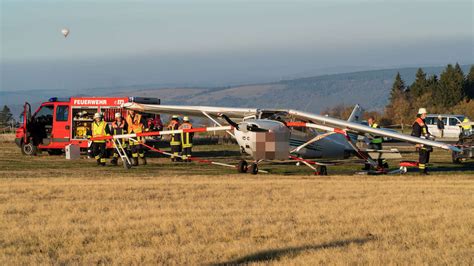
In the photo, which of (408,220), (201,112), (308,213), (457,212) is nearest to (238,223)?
(308,213)

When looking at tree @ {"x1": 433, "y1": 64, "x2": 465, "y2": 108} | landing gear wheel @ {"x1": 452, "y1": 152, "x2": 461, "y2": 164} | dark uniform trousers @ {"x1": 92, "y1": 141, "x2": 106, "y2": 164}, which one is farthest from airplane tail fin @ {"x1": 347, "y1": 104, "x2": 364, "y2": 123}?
tree @ {"x1": 433, "y1": 64, "x2": 465, "y2": 108}

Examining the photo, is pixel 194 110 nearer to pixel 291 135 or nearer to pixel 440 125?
pixel 291 135

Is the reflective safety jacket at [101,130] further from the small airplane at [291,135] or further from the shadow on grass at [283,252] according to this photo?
the shadow on grass at [283,252]

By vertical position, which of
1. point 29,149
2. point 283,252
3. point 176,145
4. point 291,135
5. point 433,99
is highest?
point 433,99

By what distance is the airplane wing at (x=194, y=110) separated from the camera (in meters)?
23.2

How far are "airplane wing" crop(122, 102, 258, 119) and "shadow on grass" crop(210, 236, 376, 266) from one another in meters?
12.4

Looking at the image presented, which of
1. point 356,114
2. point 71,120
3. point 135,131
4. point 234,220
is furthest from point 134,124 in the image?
point 234,220

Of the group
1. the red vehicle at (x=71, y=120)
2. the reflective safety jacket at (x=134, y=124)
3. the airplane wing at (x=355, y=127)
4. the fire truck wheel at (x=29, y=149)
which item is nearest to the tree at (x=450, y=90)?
the red vehicle at (x=71, y=120)

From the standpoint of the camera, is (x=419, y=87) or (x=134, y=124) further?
(x=419, y=87)

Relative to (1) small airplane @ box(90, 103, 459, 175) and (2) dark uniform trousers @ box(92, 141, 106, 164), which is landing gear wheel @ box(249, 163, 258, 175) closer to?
(1) small airplane @ box(90, 103, 459, 175)

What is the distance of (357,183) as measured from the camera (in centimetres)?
1886

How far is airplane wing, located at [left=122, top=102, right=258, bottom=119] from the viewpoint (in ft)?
76.0

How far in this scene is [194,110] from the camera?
80.8ft

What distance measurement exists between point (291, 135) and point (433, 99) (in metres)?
74.2
